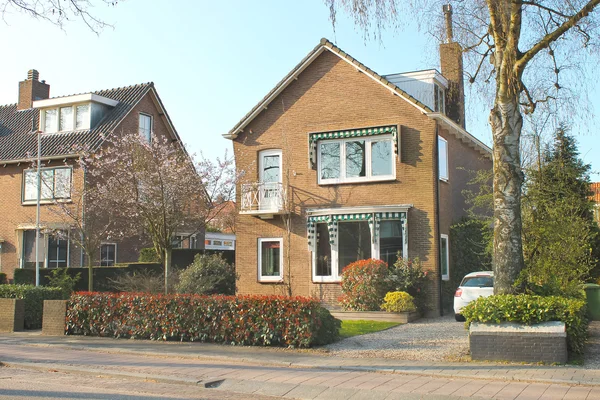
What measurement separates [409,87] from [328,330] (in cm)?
1280

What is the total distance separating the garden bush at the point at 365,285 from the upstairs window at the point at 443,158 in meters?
4.19

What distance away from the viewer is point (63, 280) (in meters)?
22.5

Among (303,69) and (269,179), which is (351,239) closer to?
(269,179)

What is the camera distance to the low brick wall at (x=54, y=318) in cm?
1644

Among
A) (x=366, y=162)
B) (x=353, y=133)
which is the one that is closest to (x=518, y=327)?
(x=366, y=162)

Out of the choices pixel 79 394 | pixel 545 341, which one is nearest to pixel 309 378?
pixel 79 394

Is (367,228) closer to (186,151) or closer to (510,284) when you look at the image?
(186,151)

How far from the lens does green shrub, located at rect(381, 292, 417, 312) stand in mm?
18531

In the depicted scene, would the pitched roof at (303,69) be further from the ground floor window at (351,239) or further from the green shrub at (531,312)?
the green shrub at (531,312)

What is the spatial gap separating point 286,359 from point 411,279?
8.72 m

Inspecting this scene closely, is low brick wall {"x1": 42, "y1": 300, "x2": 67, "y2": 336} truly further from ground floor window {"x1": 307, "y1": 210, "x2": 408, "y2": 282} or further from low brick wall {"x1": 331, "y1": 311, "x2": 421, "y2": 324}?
ground floor window {"x1": 307, "y1": 210, "x2": 408, "y2": 282}

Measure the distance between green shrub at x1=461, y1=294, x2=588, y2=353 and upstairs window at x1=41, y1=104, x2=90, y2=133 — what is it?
24137 millimetres

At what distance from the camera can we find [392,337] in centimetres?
1490

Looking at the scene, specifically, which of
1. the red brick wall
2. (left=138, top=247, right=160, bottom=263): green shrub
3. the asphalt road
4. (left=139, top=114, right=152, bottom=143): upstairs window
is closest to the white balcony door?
the red brick wall
